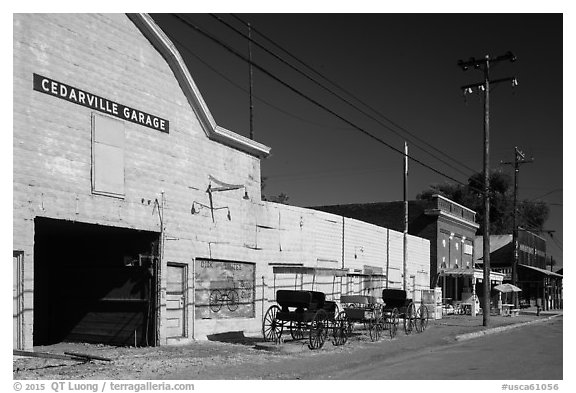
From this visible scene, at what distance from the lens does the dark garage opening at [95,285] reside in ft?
61.7

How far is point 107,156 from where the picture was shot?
17.0 metres

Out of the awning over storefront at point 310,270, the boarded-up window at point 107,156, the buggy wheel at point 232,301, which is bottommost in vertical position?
the buggy wheel at point 232,301

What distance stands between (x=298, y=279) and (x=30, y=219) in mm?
12371

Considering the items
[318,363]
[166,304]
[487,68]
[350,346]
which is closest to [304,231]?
[350,346]

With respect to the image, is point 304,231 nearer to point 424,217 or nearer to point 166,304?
point 166,304

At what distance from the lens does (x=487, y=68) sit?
102ft

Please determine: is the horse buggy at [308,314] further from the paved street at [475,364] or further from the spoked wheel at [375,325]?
the spoked wheel at [375,325]

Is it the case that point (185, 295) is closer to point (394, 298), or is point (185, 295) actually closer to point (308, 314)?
point (308, 314)

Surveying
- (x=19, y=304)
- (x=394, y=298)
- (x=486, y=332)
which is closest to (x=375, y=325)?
(x=394, y=298)

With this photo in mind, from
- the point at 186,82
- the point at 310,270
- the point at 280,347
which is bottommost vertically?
the point at 280,347

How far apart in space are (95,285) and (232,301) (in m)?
4.35

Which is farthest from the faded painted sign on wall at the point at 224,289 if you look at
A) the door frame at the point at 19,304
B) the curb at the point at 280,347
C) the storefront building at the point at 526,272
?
the storefront building at the point at 526,272

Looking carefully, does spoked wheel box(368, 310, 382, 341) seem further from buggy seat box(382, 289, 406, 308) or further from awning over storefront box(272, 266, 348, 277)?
awning over storefront box(272, 266, 348, 277)

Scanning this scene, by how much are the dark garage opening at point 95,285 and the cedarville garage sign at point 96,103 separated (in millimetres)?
2905
